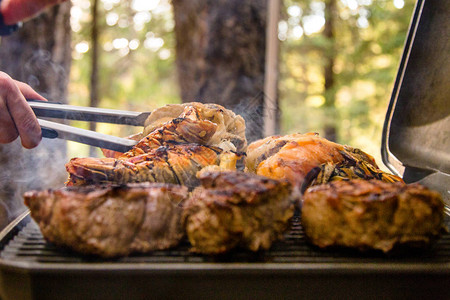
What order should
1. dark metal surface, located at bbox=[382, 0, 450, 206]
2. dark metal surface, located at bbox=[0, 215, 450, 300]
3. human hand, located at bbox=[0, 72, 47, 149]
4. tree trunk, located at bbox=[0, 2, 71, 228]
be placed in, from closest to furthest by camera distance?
dark metal surface, located at bbox=[0, 215, 450, 300] → human hand, located at bbox=[0, 72, 47, 149] → dark metal surface, located at bbox=[382, 0, 450, 206] → tree trunk, located at bbox=[0, 2, 71, 228]

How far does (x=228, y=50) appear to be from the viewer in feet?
17.8

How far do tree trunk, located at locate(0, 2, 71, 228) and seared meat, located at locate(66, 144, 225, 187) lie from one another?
3017 millimetres

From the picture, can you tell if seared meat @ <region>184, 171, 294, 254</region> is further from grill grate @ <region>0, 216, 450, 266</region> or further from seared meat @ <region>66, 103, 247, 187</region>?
seared meat @ <region>66, 103, 247, 187</region>

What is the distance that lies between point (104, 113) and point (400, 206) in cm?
181

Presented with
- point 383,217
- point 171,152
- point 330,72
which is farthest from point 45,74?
point 330,72

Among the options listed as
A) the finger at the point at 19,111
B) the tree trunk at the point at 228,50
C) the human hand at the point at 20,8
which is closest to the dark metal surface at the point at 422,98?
the tree trunk at the point at 228,50

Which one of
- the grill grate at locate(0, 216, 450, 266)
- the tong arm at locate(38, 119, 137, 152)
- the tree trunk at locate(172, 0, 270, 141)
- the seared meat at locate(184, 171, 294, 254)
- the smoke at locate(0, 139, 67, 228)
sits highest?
the tree trunk at locate(172, 0, 270, 141)

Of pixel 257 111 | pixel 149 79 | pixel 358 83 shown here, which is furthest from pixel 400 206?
pixel 358 83

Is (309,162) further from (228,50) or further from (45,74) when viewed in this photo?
(45,74)

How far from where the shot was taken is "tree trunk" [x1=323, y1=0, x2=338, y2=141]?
41.9 feet

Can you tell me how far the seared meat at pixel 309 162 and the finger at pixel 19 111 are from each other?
1400 millimetres

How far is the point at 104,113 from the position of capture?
2369 millimetres

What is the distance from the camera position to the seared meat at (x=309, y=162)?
6.28 feet

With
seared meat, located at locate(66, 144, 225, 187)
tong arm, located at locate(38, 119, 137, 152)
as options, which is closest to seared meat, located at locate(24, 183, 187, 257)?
seared meat, located at locate(66, 144, 225, 187)
